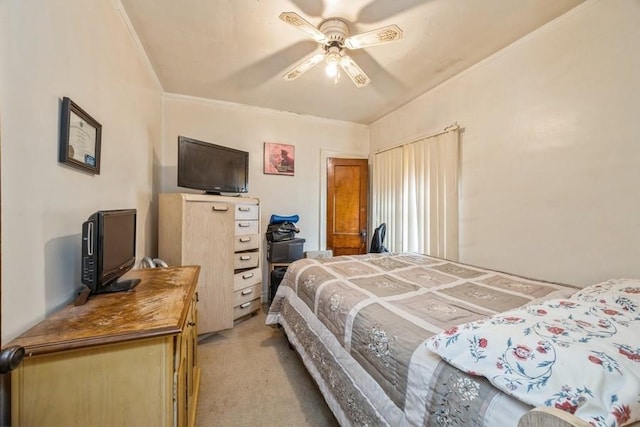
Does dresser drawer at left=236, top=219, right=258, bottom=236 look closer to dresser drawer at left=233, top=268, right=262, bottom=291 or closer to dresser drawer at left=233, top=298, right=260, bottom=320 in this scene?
dresser drawer at left=233, top=268, right=262, bottom=291

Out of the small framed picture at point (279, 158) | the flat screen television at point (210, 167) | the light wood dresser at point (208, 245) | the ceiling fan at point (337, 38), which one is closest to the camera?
the ceiling fan at point (337, 38)

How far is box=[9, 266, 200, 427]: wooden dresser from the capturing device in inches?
28.4

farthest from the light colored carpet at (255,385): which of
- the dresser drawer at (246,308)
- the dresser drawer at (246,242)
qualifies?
the dresser drawer at (246,242)

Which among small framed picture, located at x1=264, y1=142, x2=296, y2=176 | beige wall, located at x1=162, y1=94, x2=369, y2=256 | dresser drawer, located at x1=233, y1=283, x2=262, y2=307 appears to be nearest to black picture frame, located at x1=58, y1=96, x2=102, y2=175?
dresser drawer, located at x1=233, y1=283, x2=262, y2=307

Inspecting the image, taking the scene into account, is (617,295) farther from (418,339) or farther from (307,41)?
(307,41)

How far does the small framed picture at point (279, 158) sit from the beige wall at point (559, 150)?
205cm

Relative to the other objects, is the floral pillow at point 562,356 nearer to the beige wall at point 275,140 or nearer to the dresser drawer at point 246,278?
the dresser drawer at point 246,278

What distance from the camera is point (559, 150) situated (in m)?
1.76

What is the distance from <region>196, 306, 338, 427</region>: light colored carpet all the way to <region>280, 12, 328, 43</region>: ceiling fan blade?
2300mm

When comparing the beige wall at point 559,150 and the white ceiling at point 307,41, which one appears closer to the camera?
the beige wall at point 559,150

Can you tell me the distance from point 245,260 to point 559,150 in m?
2.77

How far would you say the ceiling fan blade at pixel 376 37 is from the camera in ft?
5.08

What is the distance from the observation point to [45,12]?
0.95 m

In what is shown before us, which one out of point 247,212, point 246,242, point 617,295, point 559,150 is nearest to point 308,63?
point 247,212
